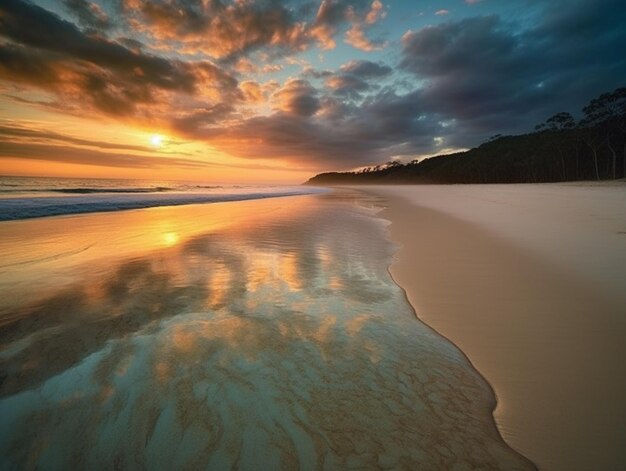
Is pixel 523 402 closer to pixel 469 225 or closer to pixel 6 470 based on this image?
pixel 6 470

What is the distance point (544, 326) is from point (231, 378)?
342cm

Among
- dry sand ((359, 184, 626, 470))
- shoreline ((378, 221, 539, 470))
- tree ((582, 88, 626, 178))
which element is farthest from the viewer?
tree ((582, 88, 626, 178))

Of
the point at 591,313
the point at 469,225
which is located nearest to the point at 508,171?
the point at 469,225

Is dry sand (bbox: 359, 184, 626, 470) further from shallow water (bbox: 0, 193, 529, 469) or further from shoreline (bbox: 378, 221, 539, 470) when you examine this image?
shallow water (bbox: 0, 193, 529, 469)

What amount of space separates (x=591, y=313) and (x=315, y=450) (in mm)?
3741

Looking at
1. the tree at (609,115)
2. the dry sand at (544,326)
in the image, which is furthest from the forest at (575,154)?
the dry sand at (544,326)

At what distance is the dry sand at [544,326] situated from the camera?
199 cm

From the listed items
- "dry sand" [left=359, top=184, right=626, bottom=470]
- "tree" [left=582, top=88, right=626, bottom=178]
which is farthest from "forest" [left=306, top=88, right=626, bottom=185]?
"dry sand" [left=359, top=184, right=626, bottom=470]

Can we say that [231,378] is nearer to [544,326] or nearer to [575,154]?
[544,326]

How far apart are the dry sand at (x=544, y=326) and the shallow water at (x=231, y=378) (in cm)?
25

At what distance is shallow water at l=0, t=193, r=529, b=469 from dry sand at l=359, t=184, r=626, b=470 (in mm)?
248

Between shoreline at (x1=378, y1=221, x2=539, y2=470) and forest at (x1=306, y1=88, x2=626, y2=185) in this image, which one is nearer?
shoreline at (x1=378, y1=221, x2=539, y2=470)

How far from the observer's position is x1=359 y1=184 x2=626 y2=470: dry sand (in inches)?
78.5

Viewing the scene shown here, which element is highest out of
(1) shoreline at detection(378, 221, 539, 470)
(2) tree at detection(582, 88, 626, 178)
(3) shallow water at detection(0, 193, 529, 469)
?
(2) tree at detection(582, 88, 626, 178)
